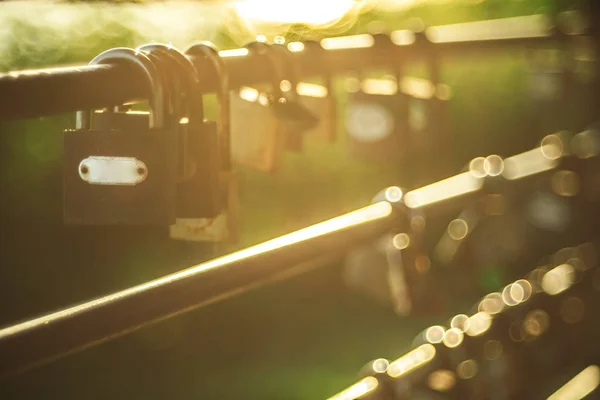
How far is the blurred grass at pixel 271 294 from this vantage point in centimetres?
319

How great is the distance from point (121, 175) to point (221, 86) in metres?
0.13

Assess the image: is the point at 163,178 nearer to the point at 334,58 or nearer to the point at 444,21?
the point at 334,58

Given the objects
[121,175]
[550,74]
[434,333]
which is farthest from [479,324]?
[550,74]

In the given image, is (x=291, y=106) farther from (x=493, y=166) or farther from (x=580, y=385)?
(x=580, y=385)

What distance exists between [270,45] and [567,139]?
4.15ft

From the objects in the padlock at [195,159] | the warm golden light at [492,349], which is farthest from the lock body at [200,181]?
the warm golden light at [492,349]

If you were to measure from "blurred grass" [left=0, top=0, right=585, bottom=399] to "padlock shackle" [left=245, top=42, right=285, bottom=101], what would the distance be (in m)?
2.35

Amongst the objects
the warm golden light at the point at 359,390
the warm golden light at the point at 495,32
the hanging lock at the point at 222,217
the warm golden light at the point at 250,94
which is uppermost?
the warm golden light at the point at 495,32

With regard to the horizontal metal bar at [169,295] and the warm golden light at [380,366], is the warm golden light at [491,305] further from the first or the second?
the horizontal metal bar at [169,295]

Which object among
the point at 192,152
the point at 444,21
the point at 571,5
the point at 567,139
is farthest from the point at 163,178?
the point at 444,21

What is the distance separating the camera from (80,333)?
413mm

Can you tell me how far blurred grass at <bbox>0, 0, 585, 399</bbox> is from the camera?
3.19m

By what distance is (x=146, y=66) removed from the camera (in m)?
0.54

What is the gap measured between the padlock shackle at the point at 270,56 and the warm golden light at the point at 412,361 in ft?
1.22
